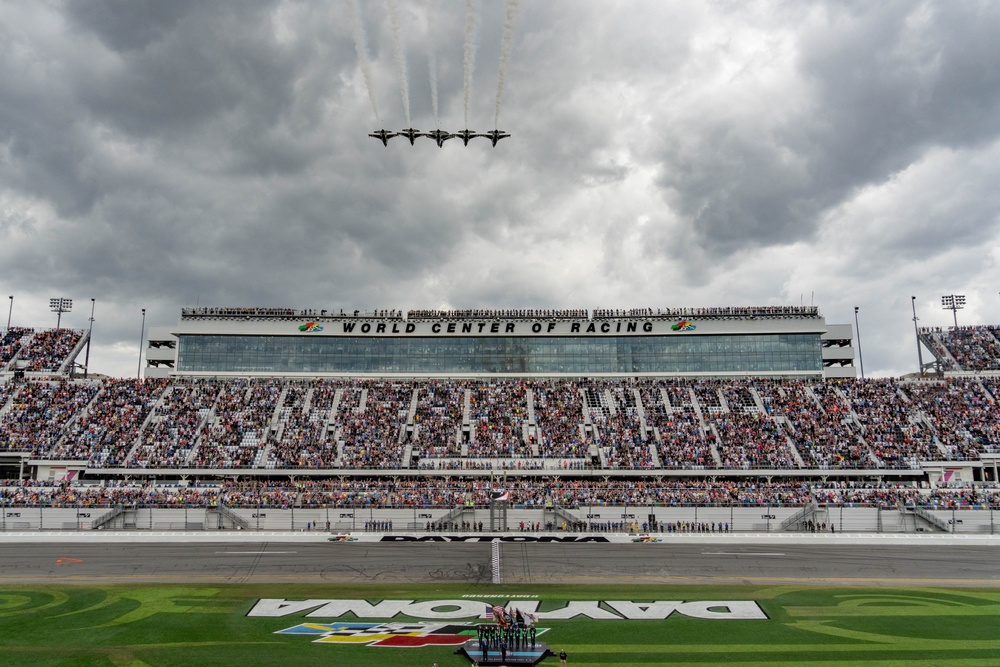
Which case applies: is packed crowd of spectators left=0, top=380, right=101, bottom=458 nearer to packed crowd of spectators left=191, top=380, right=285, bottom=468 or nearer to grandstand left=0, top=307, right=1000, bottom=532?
grandstand left=0, top=307, right=1000, bottom=532

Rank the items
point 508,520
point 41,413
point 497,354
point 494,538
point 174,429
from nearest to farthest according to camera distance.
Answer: point 494,538 < point 508,520 < point 174,429 < point 41,413 < point 497,354

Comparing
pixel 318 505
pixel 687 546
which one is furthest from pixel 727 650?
pixel 318 505

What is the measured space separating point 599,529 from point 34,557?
4037 centimetres

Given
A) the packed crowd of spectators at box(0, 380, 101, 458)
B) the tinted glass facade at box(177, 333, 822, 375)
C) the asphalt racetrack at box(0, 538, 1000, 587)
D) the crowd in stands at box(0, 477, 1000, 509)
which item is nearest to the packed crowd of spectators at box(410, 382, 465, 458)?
the tinted glass facade at box(177, 333, 822, 375)

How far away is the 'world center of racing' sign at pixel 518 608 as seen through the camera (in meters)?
30.6

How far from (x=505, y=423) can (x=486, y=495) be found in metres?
17.9

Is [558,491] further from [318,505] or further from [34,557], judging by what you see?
[34,557]

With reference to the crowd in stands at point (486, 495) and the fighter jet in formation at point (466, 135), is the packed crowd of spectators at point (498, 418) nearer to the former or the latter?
the crowd in stands at point (486, 495)

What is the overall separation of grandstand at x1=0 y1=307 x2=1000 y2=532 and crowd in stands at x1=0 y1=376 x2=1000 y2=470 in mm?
245

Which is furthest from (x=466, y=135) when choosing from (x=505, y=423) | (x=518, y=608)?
(x=505, y=423)

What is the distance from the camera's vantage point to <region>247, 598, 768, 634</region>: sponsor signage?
100 ft

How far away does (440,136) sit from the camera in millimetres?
39812

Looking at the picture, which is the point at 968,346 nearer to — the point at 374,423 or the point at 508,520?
the point at 508,520

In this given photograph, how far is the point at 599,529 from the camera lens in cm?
5512
